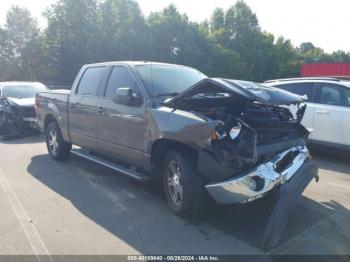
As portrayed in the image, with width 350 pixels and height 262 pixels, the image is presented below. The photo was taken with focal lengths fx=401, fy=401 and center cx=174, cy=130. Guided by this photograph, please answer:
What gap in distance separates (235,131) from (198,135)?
41cm

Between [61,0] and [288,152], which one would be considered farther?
[61,0]

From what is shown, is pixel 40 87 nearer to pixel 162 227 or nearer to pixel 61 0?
pixel 162 227

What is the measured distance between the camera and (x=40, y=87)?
13.4 metres

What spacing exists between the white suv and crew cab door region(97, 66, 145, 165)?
4.07 meters

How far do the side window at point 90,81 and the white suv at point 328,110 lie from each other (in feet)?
13.8

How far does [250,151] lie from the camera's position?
14.0ft

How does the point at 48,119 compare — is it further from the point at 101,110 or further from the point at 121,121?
the point at 121,121

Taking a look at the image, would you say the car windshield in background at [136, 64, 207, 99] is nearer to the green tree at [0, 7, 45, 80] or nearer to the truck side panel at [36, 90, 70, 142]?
the truck side panel at [36, 90, 70, 142]

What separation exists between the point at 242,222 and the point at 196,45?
136 feet

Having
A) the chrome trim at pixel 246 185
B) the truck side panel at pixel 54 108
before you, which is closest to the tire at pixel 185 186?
the chrome trim at pixel 246 185

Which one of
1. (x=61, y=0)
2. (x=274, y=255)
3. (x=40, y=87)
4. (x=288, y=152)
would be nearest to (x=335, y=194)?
(x=288, y=152)

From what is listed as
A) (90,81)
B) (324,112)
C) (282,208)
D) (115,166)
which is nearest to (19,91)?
(90,81)

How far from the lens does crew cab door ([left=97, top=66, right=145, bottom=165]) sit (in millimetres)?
5461

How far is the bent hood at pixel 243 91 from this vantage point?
4.40 m
